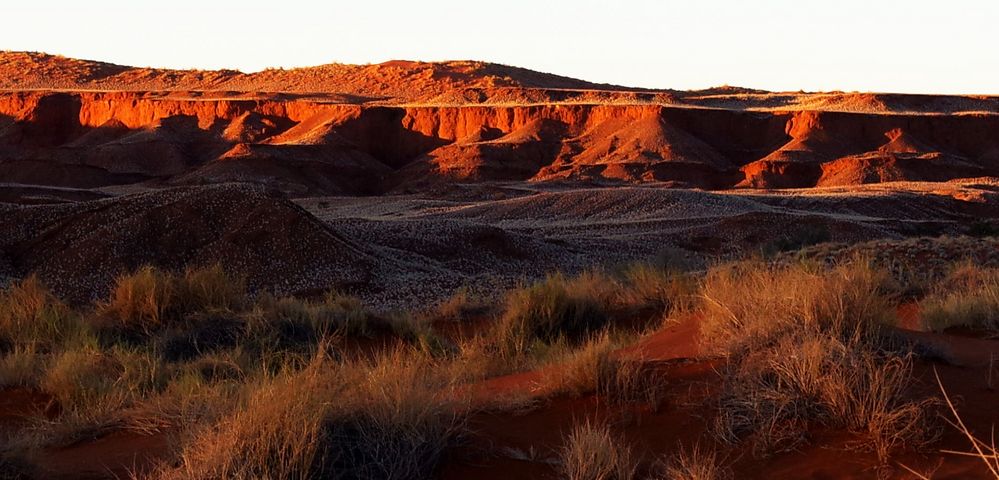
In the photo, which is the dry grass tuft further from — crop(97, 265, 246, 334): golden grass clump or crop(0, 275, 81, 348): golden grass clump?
crop(97, 265, 246, 334): golden grass clump

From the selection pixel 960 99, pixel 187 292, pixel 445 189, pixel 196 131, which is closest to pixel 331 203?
pixel 445 189

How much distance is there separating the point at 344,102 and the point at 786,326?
69431 millimetres

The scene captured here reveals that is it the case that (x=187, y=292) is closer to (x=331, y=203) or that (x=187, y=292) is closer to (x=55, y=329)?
(x=55, y=329)

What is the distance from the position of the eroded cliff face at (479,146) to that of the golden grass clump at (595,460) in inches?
1975

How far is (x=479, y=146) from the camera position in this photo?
62.9 meters

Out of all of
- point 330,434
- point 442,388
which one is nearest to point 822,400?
point 442,388

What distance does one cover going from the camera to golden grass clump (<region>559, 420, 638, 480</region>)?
224 inches

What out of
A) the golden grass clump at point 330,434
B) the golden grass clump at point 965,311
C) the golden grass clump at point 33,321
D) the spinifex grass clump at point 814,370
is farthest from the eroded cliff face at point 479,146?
the golden grass clump at point 330,434

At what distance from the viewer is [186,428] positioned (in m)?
6.34

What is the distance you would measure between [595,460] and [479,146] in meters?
57.5

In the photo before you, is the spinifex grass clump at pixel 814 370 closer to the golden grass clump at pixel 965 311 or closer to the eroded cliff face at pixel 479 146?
the golden grass clump at pixel 965 311

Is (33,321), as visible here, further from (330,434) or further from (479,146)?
(479,146)

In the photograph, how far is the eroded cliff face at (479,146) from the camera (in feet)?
191

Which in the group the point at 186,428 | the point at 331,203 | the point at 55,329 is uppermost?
the point at 186,428
